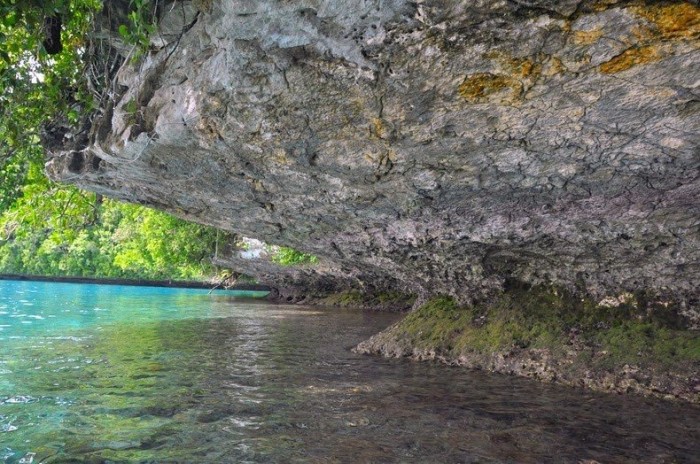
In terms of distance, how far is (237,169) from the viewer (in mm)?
6762

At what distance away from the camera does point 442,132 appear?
16.6 feet

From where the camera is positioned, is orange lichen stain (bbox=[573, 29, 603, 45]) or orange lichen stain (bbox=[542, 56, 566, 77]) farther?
orange lichen stain (bbox=[542, 56, 566, 77])

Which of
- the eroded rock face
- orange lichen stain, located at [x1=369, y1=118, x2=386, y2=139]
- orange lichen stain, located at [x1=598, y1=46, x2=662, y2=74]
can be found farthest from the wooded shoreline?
orange lichen stain, located at [x1=598, y1=46, x2=662, y2=74]

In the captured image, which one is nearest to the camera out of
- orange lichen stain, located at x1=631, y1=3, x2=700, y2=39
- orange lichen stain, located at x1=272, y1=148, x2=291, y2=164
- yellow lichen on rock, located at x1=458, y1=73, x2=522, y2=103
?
orange lichen stain, located at x1=631, y1=3, x2=700, y2=39

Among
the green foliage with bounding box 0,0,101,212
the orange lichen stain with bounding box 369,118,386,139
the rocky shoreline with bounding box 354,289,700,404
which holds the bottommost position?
the rocky shoreline with bounding box 354,289,700,404

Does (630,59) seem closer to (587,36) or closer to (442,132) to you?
(587,36)

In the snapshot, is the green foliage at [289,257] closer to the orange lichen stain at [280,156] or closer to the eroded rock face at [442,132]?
the eroded rock face at [442,132]

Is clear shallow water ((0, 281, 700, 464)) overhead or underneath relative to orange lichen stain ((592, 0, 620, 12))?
underneath

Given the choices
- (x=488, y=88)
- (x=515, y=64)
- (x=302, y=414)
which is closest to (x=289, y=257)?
(x=302, y=414)

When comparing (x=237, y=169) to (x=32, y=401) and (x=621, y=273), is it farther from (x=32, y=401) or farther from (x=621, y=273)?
(x=621, y=273)

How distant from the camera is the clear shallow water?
434 centimetres

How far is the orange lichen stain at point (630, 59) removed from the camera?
3.66 meters

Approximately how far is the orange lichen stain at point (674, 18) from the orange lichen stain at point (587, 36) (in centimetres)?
26

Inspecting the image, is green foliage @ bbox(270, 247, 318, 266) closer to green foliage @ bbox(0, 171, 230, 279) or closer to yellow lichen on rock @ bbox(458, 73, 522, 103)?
green foliage @ bbox(0, 171, 230, 279)
